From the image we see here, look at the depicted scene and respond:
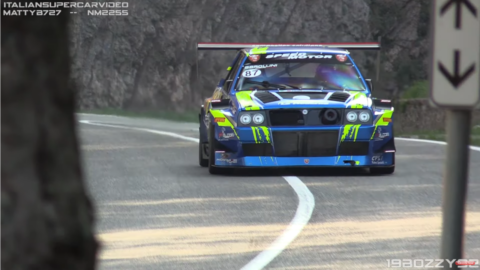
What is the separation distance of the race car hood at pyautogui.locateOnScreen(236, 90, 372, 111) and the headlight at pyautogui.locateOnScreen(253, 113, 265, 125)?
0.08m

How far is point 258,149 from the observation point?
12.3 metres

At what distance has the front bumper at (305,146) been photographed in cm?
1224

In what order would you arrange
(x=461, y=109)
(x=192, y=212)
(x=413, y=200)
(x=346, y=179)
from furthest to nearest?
(x=346, y=179), (x=413, y=200), (x=192, y=212), (x=461, y=109)

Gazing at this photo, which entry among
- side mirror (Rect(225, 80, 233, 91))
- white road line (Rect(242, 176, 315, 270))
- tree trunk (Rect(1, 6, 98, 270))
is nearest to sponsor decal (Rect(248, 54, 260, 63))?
side mirror (Rect(225, 80, 233, 91))

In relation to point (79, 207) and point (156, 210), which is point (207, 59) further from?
point (79, 207)

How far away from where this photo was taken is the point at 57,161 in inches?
146

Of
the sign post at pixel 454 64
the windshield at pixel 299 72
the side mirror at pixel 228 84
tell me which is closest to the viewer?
the sign post at pixel 454 64

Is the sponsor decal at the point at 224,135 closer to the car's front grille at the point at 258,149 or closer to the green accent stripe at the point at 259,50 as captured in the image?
the car's front grille at the point at 258,149

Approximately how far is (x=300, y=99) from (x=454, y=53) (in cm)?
807

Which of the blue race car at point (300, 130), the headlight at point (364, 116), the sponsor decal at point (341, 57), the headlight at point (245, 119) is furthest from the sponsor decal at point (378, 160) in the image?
the sponsor decal at point (341, 57)

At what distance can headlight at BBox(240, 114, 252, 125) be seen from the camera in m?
12.3

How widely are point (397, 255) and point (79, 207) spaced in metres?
4.03

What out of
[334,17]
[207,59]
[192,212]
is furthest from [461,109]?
[334,17]

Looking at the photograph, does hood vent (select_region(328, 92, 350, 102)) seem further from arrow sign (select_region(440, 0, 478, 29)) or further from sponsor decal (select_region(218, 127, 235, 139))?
arrow sign (select_region(440, 0, 478, 29))
